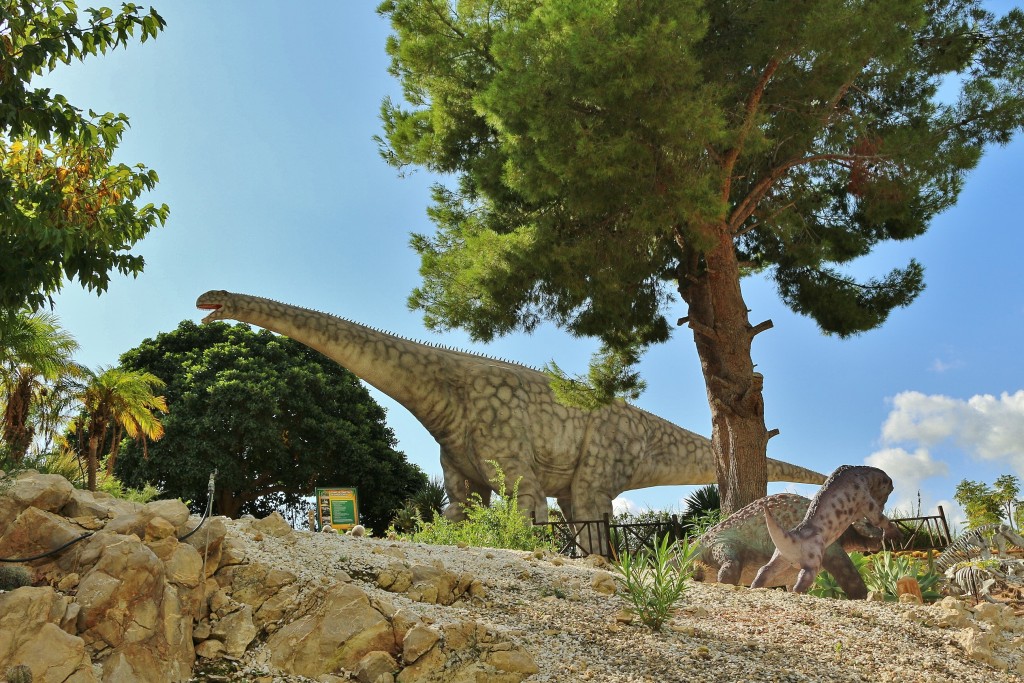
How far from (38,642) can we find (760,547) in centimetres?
572

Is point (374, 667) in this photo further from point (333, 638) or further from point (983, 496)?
point (983, 496)

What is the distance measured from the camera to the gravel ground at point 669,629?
17.7 feet

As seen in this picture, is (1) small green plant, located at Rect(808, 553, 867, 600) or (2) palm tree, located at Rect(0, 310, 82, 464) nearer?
(1) small green plant, located at Rect(808, 553, 867, 600)

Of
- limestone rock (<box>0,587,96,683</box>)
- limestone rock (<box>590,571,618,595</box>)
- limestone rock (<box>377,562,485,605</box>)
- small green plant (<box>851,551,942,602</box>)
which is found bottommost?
limestone rock (<box>0,587,96,683</box>)

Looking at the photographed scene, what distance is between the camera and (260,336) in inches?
904

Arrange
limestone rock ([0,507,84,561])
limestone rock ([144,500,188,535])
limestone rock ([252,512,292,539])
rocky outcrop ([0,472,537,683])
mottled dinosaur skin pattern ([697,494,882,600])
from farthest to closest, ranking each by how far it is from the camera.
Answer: mottled dinosaur skin pattern ([697,494,882,600])
limestone rock ([252,512,292,539])
limestone rock ([144,500,188,535])
limestone rock ([0,507,84,561])
rocky outcrop ([0,472,537,683])

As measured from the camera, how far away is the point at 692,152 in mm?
9883

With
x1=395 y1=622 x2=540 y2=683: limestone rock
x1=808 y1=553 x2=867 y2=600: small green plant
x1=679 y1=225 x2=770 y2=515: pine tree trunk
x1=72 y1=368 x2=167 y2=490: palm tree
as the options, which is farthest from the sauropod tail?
x1=72 y1=368 x2=167 y2=490: palm tree

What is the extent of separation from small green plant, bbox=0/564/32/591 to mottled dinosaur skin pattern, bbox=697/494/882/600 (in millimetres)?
5378

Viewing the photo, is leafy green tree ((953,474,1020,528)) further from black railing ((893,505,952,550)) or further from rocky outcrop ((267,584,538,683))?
rocky outcrop ((267,584,538,683))

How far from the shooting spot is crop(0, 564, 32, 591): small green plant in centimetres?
501

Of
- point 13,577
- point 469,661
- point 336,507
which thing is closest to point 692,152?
point 469,661

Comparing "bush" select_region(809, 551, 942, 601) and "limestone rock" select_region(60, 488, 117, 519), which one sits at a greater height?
"bush" select_region(809, 551, 942, 601)

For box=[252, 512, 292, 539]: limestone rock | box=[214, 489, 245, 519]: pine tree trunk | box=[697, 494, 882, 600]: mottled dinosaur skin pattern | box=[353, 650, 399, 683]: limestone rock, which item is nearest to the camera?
box=[353, 650, 399, 683]: limestone rock
